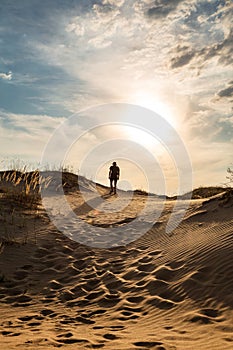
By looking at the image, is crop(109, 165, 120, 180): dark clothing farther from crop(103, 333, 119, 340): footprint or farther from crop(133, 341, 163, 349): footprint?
crop(133, 341, 163, 349): footprint

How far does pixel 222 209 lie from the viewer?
878 cm

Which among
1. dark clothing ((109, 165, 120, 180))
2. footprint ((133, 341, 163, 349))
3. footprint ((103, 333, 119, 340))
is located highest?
dark clothing ((109, 165, 120, 180))

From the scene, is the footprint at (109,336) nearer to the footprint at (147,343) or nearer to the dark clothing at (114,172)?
the footprint at (147,343)

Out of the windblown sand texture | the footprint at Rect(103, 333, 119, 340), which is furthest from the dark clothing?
the footprint at Rect(103, 333, 119, 340)

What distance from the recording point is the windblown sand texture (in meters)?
3.78

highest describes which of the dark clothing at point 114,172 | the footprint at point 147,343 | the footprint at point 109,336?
the dark clothing at point 114,172

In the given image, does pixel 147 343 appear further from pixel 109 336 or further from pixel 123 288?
pixel 123 288

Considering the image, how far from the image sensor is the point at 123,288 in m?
5.68

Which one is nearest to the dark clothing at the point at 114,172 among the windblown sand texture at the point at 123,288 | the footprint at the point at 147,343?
the windblown sand texture at the point at 123,288

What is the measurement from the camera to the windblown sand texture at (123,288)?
149 inches

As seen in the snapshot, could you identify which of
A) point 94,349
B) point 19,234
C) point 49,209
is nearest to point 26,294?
point 94,349

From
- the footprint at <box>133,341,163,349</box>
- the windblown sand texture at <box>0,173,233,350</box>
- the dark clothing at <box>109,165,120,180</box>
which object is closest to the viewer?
the footprint at <box>133,341,163,349</box>

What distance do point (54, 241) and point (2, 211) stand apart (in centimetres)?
247

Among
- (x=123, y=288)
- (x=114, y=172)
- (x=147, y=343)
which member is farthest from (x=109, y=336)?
(x=114, y=172)
